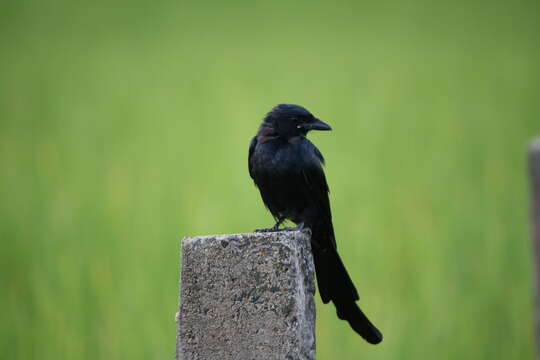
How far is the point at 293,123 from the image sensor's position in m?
3.58

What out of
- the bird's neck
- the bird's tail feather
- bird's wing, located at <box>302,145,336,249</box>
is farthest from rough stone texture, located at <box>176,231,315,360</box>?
the bird's neck

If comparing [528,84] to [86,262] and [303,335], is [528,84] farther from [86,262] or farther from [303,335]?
[303,335]

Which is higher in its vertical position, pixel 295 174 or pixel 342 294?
pixel 295 174

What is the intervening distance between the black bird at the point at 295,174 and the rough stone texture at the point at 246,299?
0.96m

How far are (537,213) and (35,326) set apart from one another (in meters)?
4.29

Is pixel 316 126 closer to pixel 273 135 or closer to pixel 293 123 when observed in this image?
pixel 293 123

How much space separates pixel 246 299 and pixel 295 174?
4.08ft

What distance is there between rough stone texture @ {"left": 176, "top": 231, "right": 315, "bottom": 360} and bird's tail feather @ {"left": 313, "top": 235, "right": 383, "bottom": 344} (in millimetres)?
701

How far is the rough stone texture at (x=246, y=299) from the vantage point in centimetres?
225

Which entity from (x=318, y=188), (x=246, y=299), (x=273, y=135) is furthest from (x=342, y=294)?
(x=273, y=135)

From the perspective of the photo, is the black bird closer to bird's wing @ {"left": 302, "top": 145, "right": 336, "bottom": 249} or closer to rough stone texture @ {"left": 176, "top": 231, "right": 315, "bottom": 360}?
bird's wing @ {"left": 302, "top": 145, "right": 336, "bottom": 249}

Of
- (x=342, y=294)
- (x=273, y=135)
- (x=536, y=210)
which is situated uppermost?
(x=273, y=135)

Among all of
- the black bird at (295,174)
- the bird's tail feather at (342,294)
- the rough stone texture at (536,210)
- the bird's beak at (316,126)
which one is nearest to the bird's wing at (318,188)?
the black bird at (295,174)

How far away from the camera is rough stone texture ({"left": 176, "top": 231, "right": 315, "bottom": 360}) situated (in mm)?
2246
